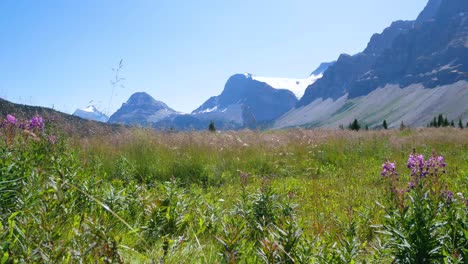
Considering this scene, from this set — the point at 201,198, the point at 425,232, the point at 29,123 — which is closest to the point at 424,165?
the point at 425,232

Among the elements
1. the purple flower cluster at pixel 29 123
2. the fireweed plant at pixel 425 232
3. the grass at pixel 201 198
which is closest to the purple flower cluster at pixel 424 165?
the grass at pixel 201 198

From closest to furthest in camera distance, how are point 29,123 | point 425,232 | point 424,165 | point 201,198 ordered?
1. point 425,232
2. point 424,165
3. point 201,198
4. point 29,123

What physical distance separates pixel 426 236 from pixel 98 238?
1.88 m

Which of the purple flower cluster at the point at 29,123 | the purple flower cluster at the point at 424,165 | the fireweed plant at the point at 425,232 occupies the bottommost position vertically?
the fireweed plant at the point at 425,232

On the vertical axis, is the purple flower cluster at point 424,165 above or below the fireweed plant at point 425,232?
above

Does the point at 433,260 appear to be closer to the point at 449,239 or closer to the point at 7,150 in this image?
the point at 449,239

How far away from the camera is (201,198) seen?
472cm

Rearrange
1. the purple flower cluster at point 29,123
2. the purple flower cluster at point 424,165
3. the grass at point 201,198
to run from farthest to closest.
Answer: the purple flower cluster at point 29,123, the purple flower cluster at point 424,165, the grass at point 201,198

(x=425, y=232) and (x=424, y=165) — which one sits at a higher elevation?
(x=424, y=165)

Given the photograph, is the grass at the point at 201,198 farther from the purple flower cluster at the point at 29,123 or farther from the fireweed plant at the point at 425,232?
the purple flower cluster at the point at 29,123

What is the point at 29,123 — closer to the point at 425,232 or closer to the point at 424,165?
the point at 424,165

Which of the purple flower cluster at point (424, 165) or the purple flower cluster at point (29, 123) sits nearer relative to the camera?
the purple flower cluster at point (424, 165)

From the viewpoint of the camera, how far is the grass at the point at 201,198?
2.22 meters

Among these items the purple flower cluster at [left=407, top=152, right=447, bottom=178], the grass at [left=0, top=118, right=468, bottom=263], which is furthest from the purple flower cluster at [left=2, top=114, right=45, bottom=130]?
the purple flower cluster at [left=407, top=152, right=447, bottom=178]
